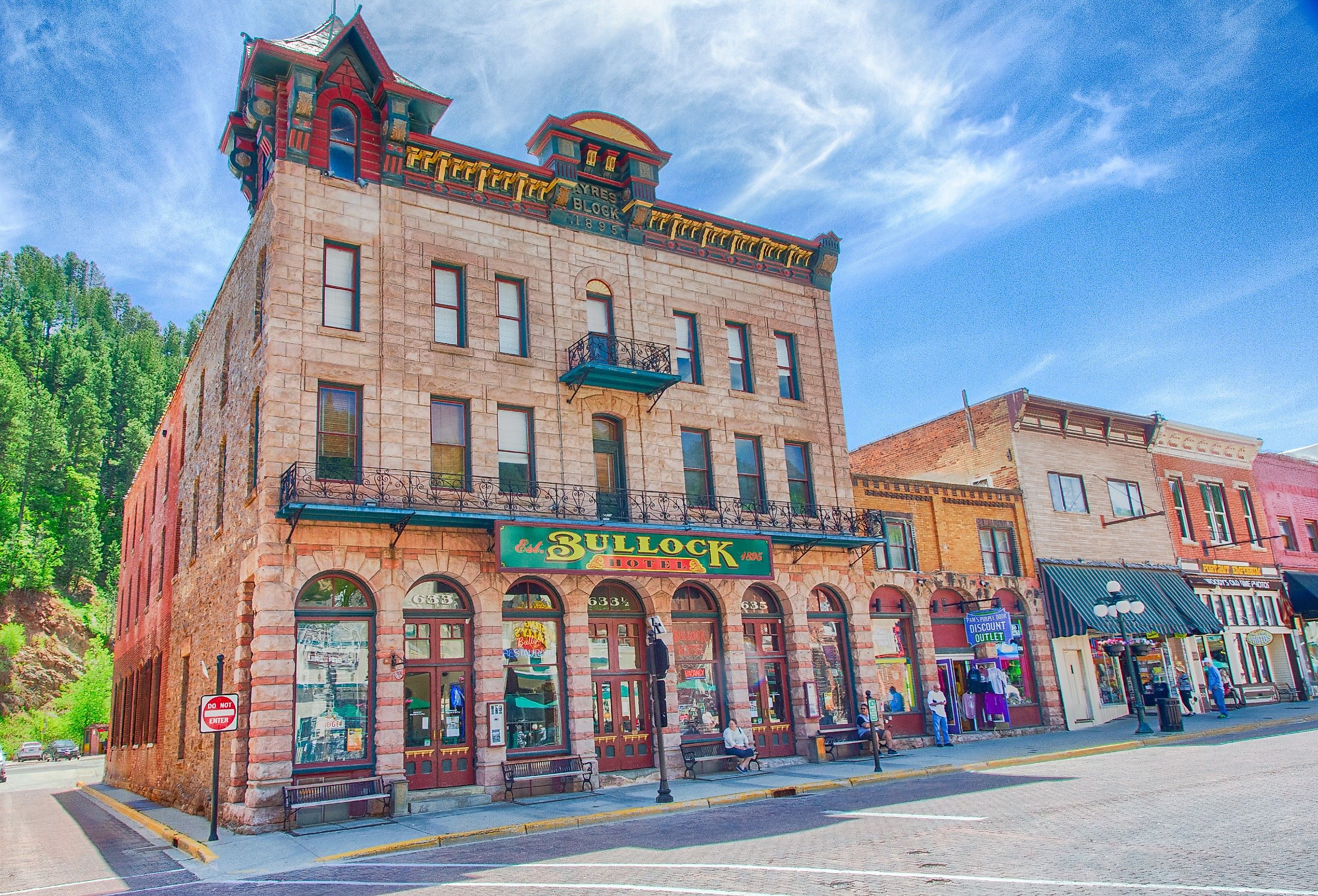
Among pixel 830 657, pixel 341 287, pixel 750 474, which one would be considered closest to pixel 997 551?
pixel 830 657

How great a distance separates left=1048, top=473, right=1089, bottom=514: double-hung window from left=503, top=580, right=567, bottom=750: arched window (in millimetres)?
20332

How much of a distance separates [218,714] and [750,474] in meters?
14.5

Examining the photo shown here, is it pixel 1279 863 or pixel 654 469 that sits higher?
pixel 654 469

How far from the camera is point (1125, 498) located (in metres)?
35.2

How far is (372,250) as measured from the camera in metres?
20.6

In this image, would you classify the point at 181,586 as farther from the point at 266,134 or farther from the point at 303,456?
the point at 266,134

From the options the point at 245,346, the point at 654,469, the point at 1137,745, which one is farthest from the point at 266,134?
the point at 1137,745

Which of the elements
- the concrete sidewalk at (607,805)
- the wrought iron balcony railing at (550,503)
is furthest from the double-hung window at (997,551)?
the wrought iron balcony railing at (550,503)

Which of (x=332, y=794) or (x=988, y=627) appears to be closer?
(x=332, y=794)

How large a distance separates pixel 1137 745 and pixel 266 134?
26.3 metres

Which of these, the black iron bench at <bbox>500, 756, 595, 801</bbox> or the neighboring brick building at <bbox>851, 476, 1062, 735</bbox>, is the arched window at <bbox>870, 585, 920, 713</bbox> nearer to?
the neighboring brick building at <bbox>851, 476, 1062, 735</bbox>

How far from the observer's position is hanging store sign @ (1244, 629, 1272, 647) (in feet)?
119

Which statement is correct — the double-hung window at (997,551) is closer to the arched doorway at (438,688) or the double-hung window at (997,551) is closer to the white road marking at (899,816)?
the white road marking at (899,816)

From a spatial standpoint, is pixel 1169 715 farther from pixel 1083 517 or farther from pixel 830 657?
pixel 830 657
